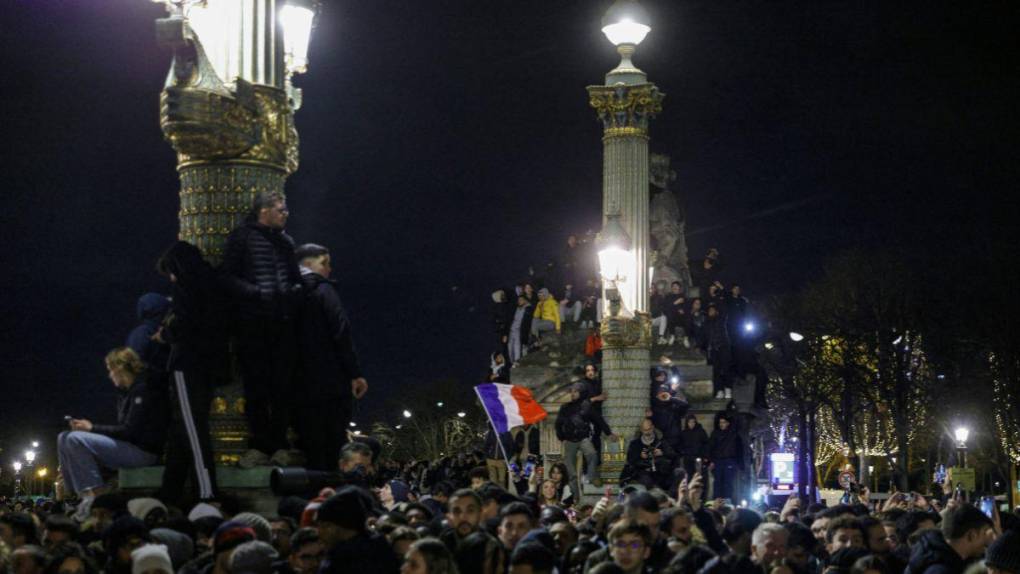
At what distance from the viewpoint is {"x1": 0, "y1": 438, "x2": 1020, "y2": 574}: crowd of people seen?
28.4 ft

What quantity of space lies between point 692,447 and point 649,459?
936 millimetres

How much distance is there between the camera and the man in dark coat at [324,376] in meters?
14.0

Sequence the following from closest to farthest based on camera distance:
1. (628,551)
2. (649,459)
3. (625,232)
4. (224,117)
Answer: (628,551), (224,117), (649,459), (625,232)

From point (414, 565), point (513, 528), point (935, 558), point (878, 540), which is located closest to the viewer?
point (414, 565)

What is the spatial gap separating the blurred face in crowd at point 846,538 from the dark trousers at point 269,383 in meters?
4.50

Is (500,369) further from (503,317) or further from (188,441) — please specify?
(188,441)

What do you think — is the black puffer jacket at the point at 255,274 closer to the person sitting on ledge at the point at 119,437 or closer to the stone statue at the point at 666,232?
the person sitting on ledge at the point at 119,437

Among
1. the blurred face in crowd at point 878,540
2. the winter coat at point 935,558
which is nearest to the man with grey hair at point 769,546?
the winter coat at point 935,558

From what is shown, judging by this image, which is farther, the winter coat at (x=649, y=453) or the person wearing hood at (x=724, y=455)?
the person wearing hood at (x=724, y=455)

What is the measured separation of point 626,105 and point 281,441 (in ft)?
68.8

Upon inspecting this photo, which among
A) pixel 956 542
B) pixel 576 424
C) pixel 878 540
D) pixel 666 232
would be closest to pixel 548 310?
pixel 666 232

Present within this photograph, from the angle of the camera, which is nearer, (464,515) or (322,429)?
(464,515)

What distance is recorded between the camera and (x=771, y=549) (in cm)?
1139

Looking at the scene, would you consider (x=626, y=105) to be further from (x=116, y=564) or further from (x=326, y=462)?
(x=116, y=564)
